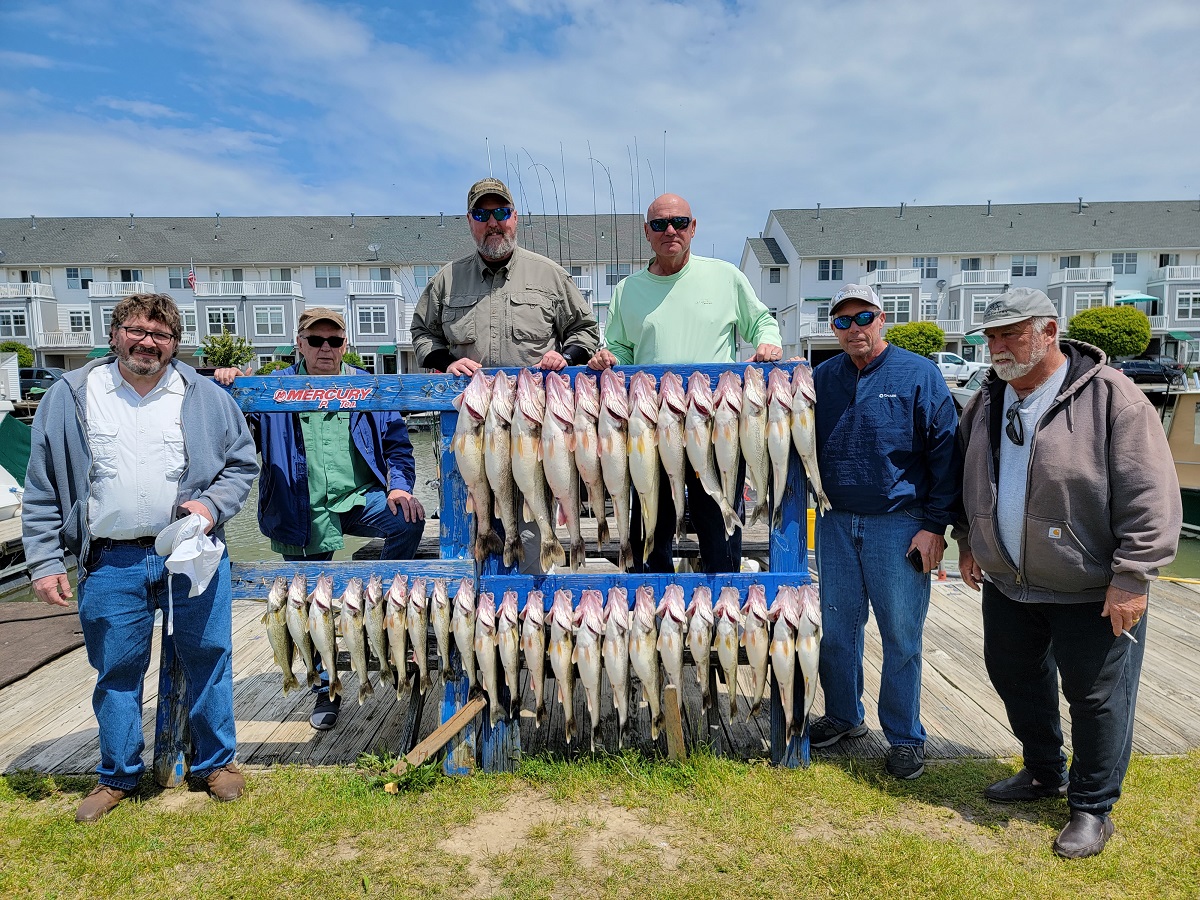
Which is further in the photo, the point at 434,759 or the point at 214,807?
the point at 434,759

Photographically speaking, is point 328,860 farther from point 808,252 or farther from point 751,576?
point 808,252

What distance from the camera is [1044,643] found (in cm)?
322

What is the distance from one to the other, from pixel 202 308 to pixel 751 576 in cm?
4745

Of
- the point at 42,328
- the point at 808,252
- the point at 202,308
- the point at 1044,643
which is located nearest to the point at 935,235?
the point at 808,252

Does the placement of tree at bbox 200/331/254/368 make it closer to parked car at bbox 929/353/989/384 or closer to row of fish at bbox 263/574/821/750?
parked car at bbox 929/353/989/384

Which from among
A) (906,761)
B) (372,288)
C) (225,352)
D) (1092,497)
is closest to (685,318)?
(1092,497)

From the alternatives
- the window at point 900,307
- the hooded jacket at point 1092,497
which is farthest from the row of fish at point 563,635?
the window at point 900,307

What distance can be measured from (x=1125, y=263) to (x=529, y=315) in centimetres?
5321

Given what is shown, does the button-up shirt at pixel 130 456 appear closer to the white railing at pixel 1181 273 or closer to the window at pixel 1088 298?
the window at pixel 1088 298

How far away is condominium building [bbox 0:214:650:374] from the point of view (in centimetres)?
4381

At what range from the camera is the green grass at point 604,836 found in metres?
2.83

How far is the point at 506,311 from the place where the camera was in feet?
13.5

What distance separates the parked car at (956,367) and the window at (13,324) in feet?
172

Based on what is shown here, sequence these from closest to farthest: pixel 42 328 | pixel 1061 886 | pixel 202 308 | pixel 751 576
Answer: pixel 1061 886
pixel 751 576
pixel 202 308
pixel 42 328
